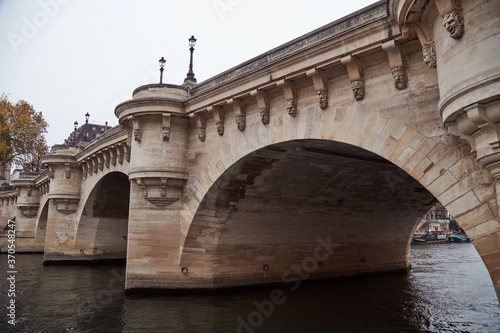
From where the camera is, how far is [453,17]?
5980mm

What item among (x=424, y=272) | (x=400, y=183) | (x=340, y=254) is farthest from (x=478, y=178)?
(x=424, y=272)

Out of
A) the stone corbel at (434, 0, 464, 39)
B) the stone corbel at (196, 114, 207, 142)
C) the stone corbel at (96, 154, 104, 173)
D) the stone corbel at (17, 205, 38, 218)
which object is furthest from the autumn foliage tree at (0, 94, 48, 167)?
the stone corbel at (434, 0, 464, 39)

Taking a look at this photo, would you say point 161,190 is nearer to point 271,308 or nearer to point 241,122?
point 241,122

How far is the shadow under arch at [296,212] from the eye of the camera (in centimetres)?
1307

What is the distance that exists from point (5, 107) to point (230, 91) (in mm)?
35825

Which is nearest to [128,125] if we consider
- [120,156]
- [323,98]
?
[120,156]

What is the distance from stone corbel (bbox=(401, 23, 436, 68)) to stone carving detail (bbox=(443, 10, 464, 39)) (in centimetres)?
109

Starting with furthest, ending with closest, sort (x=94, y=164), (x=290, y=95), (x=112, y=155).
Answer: (x=94, y=164) < (x=112, y=155) < (x=290, y=95)

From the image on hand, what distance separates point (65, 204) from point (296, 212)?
1777cm

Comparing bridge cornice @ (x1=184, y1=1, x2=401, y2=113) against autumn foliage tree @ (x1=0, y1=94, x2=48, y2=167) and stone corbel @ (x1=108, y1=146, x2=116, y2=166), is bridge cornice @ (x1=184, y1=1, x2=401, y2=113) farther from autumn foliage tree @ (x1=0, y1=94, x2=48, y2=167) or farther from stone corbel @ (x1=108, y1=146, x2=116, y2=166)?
autumn foliage tree @ (x1=0, y1=94, x2=48, y2=167)

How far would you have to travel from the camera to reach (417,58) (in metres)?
8.04

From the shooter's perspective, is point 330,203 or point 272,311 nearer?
point 272,311

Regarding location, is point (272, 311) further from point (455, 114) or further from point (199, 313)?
point (455, 114)

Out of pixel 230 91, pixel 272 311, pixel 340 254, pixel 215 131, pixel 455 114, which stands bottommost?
pixel 272 311
